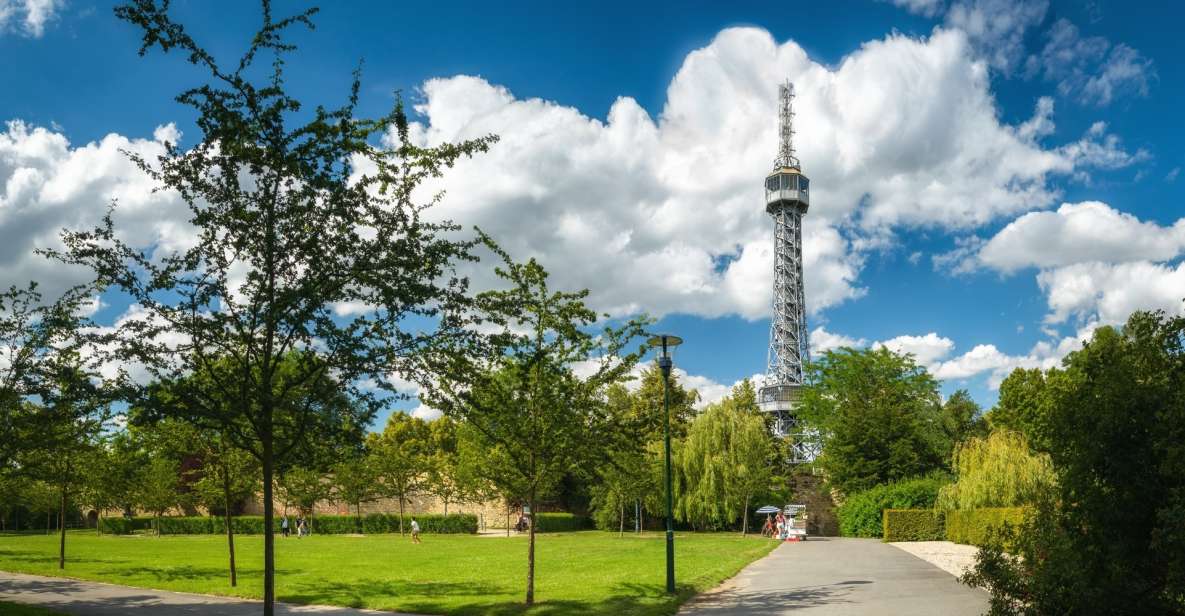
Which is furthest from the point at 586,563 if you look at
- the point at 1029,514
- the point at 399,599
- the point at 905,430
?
the point at 905,430

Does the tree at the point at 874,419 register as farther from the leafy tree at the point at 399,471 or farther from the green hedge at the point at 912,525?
the leafy tree at the point at 399,471

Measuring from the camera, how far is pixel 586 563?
24141 millimetres

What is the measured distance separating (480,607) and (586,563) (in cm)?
989

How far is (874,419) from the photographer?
4703 centimetres

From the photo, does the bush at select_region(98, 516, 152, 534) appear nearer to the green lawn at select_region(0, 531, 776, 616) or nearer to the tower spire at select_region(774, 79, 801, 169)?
the green lawn at select_region(0, 531, 776, 616)

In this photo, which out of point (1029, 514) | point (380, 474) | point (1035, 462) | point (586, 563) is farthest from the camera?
point (380, 474)

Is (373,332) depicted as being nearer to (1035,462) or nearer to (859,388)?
(1035,462)

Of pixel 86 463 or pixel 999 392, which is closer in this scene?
pixel 86 463

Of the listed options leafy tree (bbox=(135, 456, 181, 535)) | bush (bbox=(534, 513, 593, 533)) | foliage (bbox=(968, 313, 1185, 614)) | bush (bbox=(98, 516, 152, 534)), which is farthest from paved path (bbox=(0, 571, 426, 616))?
bush (bbox=(98, 516, 152, 534))

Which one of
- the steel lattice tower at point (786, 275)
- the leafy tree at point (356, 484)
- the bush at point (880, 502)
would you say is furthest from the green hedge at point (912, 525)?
the steel lattice tower at point (786, 275)

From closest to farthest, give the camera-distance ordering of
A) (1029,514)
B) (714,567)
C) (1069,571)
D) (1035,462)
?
1. (1069,571)
2. (1029,514)
3. (714,567)
4. (1035,462)

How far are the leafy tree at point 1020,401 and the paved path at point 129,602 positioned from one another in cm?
3785

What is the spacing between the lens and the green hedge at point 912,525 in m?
38.3

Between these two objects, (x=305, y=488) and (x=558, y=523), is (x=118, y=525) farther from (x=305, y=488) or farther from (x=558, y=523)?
(x=558, y=523)
